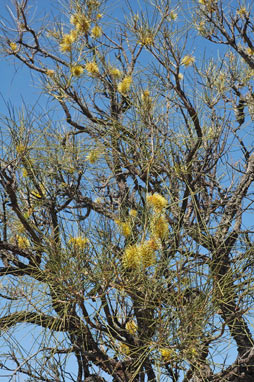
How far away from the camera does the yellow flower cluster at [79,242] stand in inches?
39.8

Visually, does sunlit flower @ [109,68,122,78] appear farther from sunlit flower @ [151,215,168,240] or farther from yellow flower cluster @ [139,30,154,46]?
sunlit flower @ [151,215,168,240]

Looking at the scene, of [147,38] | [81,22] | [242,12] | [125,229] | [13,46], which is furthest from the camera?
[13,46]

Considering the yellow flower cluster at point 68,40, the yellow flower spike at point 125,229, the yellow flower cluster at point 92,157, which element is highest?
the yellow flower cluster at point 68,40

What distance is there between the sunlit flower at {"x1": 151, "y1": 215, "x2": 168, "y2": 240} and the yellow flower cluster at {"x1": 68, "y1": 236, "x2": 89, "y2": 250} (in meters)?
0.13

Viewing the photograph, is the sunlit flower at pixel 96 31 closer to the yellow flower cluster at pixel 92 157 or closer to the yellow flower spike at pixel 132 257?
the yellow flower cluster at pixel 92 157

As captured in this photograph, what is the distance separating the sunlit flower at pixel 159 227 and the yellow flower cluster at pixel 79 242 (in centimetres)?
13

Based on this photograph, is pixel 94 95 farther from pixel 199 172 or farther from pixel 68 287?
pixel 68 287

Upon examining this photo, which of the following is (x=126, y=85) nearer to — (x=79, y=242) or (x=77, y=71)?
(x=77, y=71)

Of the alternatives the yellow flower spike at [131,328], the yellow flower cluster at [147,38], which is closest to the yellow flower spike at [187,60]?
the yellow flower cluster at [147,38]

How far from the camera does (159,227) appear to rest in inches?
38.2

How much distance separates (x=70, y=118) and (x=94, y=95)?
4.3 inches

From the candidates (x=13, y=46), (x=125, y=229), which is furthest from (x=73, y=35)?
(x=125, y=229)

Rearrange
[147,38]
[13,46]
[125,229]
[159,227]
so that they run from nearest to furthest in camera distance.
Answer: [159,227] → [125,229] → [147,38] → [13,46]

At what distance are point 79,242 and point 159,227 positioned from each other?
169mm
